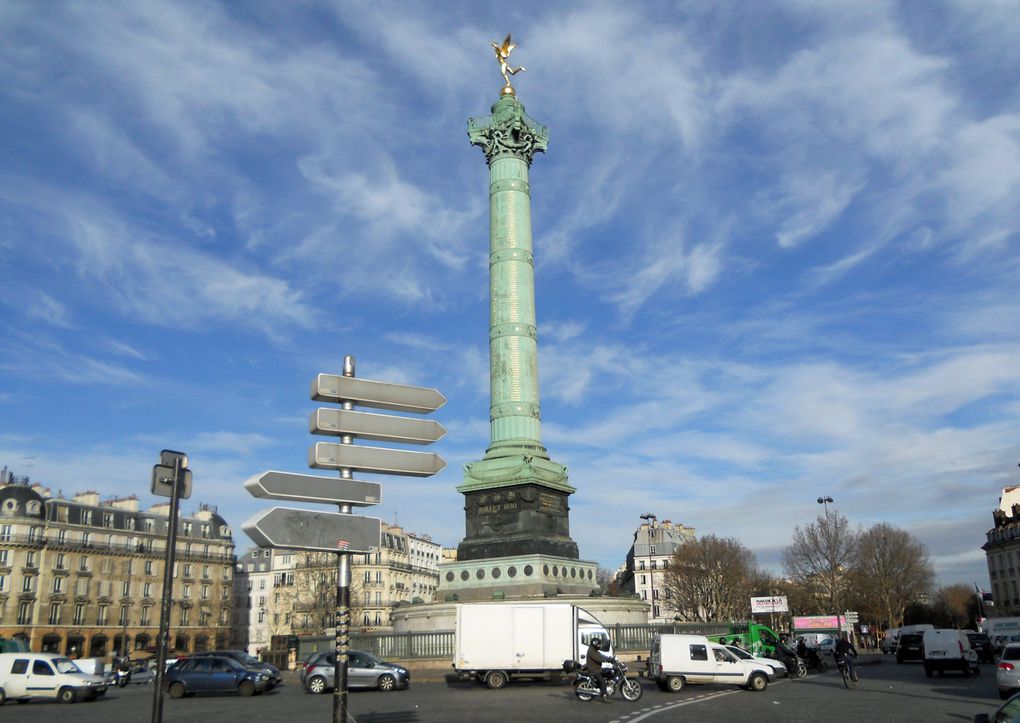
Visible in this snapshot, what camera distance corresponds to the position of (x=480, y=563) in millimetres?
36938

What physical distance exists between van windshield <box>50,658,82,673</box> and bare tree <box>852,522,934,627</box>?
71714 millimetres

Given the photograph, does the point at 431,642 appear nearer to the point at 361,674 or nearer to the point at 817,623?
the point at 361,674

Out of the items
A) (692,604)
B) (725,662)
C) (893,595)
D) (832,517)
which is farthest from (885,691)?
(893,595)

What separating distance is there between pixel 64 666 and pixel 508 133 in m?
30.2

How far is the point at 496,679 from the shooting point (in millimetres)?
26641

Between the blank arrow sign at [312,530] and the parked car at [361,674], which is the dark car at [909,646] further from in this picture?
the blank arrow sign at [312,530]

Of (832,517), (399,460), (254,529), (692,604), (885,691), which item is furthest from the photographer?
(692,604)

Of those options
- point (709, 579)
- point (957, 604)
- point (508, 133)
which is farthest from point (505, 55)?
point (957, 604)

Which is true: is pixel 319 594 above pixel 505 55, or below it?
below

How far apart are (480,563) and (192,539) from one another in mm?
65955

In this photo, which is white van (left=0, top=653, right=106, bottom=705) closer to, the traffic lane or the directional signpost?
the traffic lane

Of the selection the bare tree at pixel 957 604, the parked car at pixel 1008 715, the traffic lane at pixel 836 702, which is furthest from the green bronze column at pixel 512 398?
the bare tree at pixel 957 604

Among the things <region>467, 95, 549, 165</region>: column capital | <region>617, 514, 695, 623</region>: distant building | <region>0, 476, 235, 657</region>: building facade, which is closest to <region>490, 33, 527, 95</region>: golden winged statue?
<region>467, 95, 549, 165</region>: column capital

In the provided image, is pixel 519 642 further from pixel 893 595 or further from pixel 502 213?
pixel 893 595
